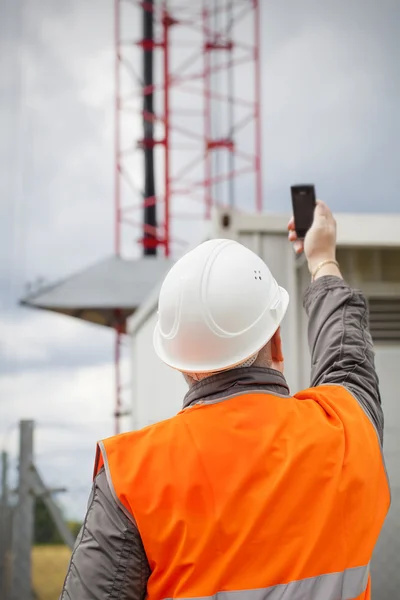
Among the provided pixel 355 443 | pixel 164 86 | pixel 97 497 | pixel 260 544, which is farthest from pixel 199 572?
pixel 164 86

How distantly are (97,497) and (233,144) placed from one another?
1109 cm

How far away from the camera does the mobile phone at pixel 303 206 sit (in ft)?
7.00

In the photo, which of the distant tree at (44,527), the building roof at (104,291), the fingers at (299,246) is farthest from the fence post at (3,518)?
the building roof at (104,291)

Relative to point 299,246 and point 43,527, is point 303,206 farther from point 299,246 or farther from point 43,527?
point 43,527

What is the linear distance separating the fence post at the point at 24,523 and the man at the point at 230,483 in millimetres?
3970

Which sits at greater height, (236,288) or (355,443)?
(236,288)

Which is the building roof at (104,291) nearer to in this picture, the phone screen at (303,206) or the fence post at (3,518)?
the fence post at (3,518)

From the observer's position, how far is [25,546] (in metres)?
5.40

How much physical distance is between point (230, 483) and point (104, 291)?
10535 millimetres

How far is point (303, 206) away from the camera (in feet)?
7.00

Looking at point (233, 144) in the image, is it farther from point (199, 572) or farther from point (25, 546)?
point (199, 572)

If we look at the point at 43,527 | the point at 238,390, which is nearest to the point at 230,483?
the point at 238,390

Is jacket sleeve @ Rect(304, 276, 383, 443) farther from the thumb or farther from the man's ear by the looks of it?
the thumb

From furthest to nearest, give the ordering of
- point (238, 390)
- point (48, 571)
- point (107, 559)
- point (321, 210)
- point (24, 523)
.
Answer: point (48, 571) < point (24, 523) < point (321, 210) < point (238, 390) < point (107, 559)
